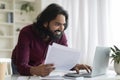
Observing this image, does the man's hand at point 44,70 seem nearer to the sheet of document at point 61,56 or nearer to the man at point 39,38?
the sheet of document at point 61,56

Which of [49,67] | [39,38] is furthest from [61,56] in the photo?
[39,38]

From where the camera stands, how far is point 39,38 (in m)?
2.00

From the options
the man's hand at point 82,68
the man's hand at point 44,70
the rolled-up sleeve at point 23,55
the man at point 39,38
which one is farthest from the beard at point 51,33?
the man's hand at point 44,70

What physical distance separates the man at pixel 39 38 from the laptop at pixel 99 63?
5.3 inches

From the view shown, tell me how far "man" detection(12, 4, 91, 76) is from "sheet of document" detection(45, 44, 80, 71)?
0.65ft

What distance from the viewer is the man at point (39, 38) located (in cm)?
180

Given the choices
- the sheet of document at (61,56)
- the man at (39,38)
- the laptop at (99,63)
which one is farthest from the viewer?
the man at (39,38)

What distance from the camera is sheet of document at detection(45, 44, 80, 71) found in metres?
1.57

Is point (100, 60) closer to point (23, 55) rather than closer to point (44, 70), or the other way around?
point (44, 70)

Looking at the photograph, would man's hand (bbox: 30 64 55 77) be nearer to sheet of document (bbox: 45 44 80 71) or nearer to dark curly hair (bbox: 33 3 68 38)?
sheet of document (bbox: 45 44 80 71)

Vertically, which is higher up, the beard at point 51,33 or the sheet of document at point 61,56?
the beard at point 51,33

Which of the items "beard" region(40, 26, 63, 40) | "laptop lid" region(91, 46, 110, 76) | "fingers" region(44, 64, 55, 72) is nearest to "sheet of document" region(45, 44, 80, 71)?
"fingers" region(44, 64, 55, 72)

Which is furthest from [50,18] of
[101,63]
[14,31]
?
[14,31]

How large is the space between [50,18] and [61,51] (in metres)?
A: 0.46
